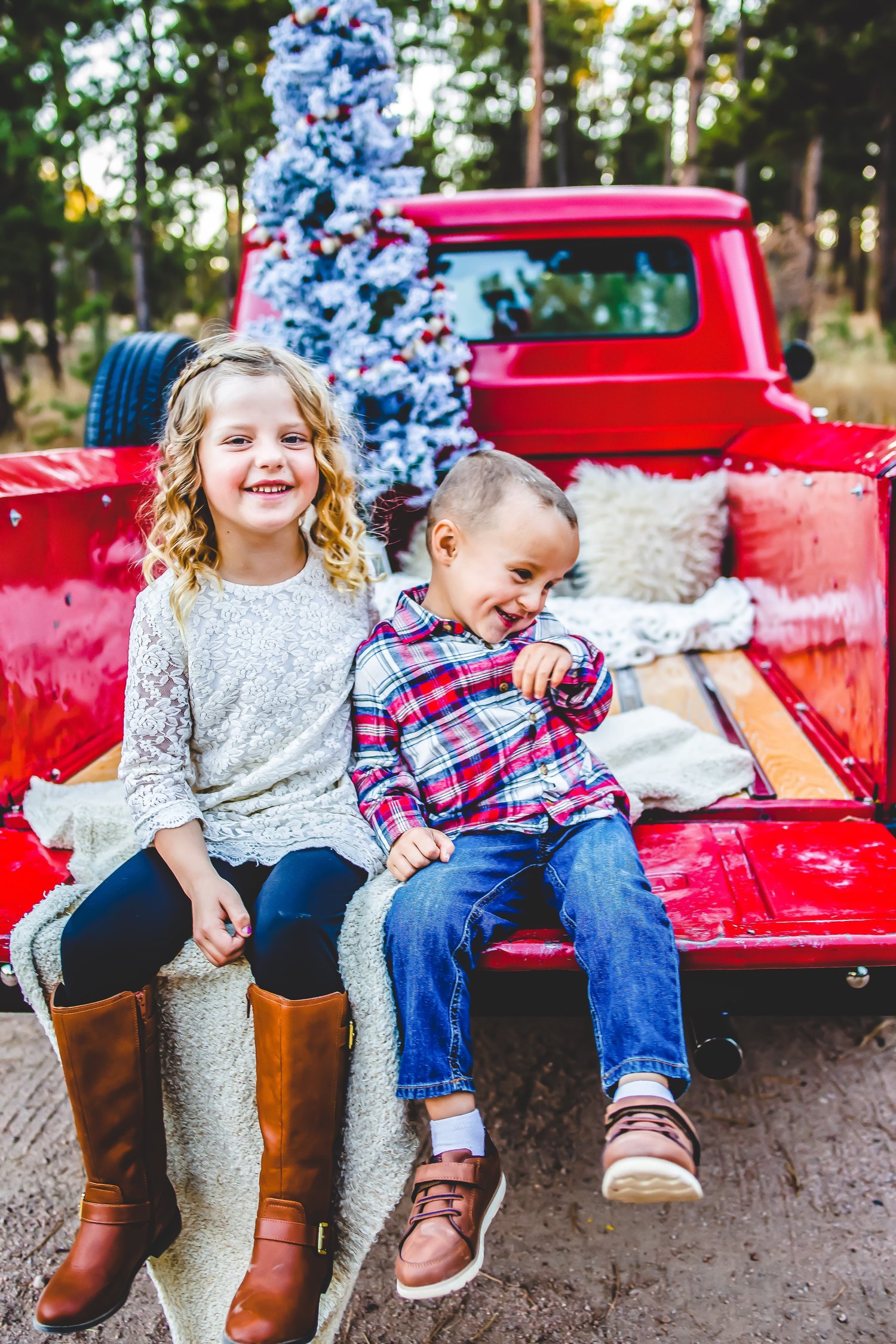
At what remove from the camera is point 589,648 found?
5.41 feet

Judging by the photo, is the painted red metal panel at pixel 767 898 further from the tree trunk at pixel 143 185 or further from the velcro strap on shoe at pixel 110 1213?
the tree trunk at pixel 143 185

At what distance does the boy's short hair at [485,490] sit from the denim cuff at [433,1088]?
82 centimetres

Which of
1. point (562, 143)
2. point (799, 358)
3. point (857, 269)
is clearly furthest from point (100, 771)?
point (857, 269)

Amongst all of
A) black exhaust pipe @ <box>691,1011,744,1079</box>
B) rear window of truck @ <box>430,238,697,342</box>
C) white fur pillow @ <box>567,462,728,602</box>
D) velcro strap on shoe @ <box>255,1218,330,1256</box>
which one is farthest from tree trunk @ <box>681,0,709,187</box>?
velcro strap on shoe @ <box>255,1218,330,1256</box>

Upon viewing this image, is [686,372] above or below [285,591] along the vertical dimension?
above

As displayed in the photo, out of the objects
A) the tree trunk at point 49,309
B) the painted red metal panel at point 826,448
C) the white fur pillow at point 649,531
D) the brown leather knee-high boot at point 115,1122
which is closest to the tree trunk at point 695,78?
the tree trunk at point 49,309

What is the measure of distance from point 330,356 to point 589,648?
215 centimetres

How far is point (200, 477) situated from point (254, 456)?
13 centimetres

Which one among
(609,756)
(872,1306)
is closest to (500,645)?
(609,756)

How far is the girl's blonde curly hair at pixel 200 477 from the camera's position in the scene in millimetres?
1580

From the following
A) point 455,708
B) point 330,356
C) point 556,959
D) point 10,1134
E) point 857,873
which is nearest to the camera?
point 556,959

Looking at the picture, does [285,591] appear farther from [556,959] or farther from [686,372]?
[686,372]

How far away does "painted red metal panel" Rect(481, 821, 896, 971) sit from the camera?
1330 mm

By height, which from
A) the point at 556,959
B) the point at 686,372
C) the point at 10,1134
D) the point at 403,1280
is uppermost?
the point at 686,372
